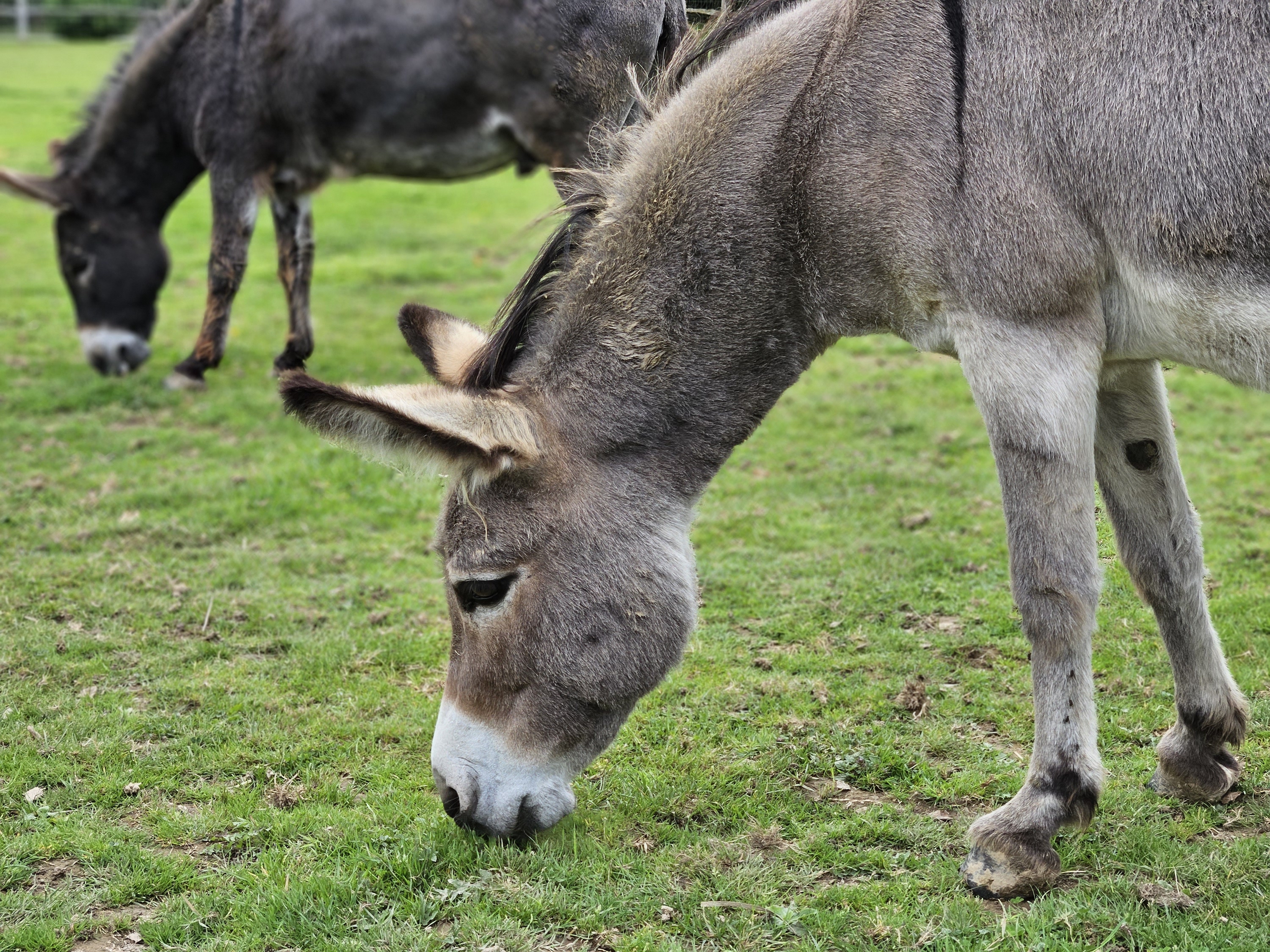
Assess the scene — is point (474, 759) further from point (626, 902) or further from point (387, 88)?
point (387, 88)

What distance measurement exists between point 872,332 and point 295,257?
7.17 metres

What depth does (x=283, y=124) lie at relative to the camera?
29.4ft

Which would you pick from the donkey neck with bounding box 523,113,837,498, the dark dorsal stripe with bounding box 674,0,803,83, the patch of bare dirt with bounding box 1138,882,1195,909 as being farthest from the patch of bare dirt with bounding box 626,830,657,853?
the dark dorsal stripe with bounding box 674,0,803,83

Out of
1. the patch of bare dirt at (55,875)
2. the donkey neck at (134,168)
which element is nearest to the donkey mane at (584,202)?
the patch of bare dirt at (55,875)

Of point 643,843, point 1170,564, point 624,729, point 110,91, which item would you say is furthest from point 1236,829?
point 110,91

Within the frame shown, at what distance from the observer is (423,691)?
495 cm

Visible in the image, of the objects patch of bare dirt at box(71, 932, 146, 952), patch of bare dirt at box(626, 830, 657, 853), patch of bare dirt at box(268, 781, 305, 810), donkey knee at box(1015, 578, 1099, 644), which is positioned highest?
donkey knee at box(1015, 578, 1099, 644)

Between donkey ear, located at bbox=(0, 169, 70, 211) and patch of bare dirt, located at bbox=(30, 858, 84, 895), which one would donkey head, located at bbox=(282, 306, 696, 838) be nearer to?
patch of bare dirt, located at bbox=(30, 858, 84, 895)

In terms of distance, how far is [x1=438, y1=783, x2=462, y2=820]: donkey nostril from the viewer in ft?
11.7

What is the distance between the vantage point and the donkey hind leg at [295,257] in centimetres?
961

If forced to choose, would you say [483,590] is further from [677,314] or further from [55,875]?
[55,875]

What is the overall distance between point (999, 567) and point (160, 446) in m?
5.96

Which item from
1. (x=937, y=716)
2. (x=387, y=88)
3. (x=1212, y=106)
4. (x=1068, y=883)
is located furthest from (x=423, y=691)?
(x=387, y=88)

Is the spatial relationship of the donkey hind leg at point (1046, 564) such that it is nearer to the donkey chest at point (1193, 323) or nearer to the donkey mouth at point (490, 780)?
the donkey chest at point (1193, 323)
